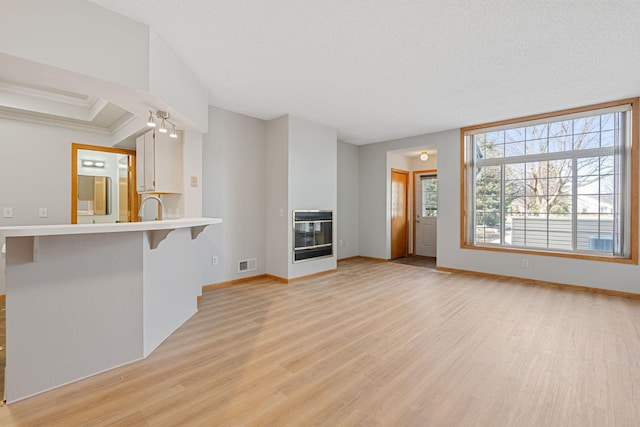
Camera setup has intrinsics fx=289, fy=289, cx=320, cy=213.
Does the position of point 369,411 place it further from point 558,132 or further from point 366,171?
point 366,171

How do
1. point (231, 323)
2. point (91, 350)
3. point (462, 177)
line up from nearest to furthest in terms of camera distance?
point (91, 350)
point (231, 323)
point (462, 177)

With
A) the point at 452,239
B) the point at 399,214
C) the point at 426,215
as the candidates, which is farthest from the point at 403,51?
the point at 426,215

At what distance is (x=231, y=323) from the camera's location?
2951mm

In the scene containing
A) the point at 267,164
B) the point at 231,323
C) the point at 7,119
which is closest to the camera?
the point at 231,323

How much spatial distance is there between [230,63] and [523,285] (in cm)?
515

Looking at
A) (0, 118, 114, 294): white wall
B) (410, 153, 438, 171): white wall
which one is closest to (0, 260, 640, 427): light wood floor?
(0, 118, 114, 294): white wall

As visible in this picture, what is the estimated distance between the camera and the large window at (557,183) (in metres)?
4.07

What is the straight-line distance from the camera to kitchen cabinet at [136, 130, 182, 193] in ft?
11.9

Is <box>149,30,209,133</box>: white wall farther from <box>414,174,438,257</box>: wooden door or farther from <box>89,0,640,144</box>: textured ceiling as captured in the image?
<box>414,174,438,257</box>: wooden door

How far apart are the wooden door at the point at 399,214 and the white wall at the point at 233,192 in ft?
10.6

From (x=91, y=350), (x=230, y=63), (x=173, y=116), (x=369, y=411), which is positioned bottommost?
(x=369, y=411)

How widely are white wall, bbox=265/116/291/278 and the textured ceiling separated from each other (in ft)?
1.66

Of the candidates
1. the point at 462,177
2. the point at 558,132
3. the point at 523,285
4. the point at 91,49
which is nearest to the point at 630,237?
the point at 523,285

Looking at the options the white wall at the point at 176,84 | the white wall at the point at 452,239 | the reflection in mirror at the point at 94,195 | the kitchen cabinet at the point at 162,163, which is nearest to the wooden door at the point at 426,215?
the white wall at the point at 452,239
